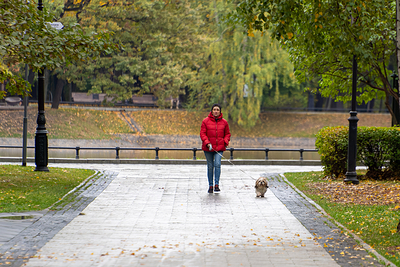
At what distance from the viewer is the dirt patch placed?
10.4 meters

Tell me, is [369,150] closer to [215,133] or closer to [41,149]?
[215,133]

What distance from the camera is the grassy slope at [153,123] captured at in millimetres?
37750

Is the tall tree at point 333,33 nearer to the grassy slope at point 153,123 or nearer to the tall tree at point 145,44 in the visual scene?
the grassy slope at point 153,123

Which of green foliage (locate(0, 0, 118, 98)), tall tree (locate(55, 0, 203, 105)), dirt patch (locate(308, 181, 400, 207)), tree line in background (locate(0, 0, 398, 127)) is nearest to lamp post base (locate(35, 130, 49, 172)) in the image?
green foliage (locate(0, 0, 118, 98))

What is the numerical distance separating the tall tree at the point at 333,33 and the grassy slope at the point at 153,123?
74.1 ft

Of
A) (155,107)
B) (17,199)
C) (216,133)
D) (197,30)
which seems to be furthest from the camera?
(155,107)

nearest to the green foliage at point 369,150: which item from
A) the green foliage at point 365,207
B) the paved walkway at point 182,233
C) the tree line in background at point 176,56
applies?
the green foliage at point 365,207

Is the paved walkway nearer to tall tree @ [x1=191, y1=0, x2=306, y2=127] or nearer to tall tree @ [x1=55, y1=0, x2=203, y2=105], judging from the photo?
tall tree @ [x1=191, y1=0, x2=306, y2=127]

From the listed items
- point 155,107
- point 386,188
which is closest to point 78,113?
point 155,107

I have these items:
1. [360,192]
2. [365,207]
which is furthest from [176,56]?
[365,207]

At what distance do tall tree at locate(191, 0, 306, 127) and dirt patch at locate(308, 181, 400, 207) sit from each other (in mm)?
28463

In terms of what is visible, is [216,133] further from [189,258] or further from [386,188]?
[189,258]

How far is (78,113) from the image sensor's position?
42.0 metres

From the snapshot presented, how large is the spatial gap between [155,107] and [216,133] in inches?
1502
